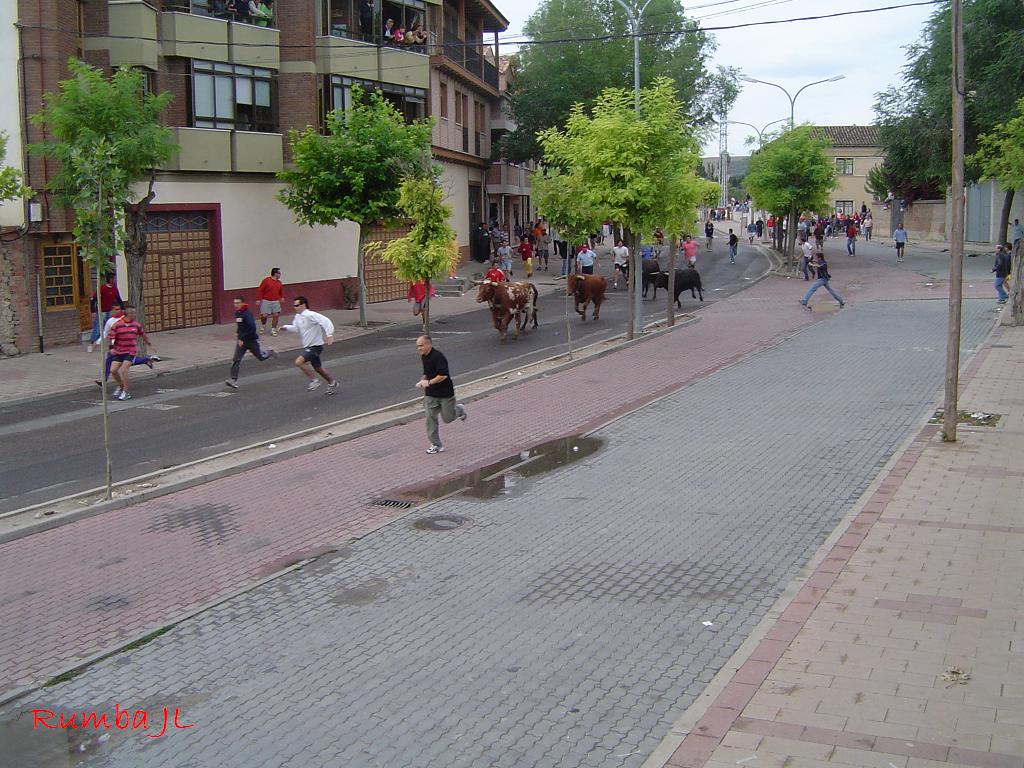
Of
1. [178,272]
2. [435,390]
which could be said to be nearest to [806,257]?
[178,272]

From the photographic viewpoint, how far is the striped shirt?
17531 millimetres

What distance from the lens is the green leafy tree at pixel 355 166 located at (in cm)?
2675

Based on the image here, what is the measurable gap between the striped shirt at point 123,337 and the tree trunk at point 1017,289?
17817 mm

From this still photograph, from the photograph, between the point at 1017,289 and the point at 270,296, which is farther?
the point at 270,296

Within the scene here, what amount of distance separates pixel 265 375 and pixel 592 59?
3540 centimetres

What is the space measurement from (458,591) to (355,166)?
65.7 ft

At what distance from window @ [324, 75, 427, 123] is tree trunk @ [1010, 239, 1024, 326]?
1692cm

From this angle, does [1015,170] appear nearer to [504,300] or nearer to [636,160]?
[636,160]

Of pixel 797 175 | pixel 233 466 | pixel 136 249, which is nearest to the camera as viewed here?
pixel 233 466

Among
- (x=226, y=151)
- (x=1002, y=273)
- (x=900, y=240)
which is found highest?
(x=226, y=151)

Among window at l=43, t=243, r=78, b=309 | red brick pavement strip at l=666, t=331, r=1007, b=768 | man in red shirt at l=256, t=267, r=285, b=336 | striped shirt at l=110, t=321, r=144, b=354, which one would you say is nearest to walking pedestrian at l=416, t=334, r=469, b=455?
red brick pavement strip at l=666, t=331, r=1007, b=768

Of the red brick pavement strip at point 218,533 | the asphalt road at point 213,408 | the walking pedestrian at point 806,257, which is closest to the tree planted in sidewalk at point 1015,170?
the asphalt road at point 213,408

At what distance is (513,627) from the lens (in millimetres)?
7656

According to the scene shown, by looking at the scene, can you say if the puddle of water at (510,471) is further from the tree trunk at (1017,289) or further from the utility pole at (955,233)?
the tree trunk at (1017,289)
